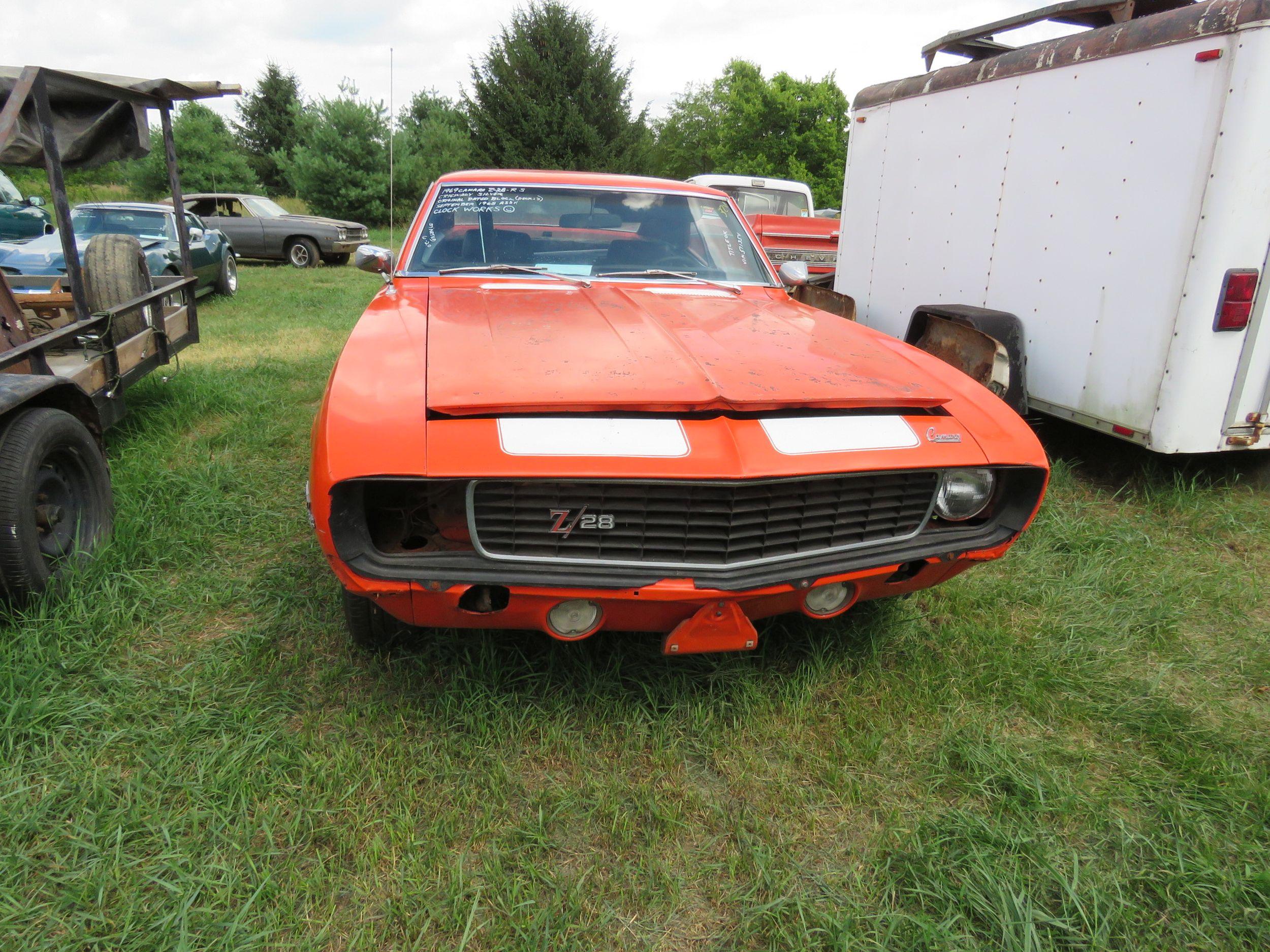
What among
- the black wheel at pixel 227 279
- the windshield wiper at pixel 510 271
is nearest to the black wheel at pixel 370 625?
the windshield wiper at pixel 510 271

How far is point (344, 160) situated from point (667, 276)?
2106 centimetres

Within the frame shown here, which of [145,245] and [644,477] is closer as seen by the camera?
[644,477]

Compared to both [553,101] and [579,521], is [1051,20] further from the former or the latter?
[553,101]

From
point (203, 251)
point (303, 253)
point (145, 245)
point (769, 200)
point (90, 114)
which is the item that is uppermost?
point (90, 114)

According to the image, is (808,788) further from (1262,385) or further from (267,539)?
(1262,385)

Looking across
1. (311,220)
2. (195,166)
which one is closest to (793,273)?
(311,220)

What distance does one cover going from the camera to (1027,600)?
3020 millimetres

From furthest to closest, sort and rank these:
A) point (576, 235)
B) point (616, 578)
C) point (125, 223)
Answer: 1. point (125, 223)
2. point (576, 235)
3. point (616, 578)

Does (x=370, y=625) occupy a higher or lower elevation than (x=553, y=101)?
lower

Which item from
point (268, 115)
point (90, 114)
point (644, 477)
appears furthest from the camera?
point (268, 115)

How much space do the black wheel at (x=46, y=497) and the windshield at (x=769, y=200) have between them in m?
8.93

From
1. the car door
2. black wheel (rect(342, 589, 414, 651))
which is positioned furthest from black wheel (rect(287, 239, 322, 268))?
black wheel (rect(342, 589, 414, 651))

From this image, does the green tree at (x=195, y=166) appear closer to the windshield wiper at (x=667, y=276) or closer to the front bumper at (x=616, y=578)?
the windshield wiper at (x=667, y=276)

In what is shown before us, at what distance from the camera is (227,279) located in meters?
10.4
